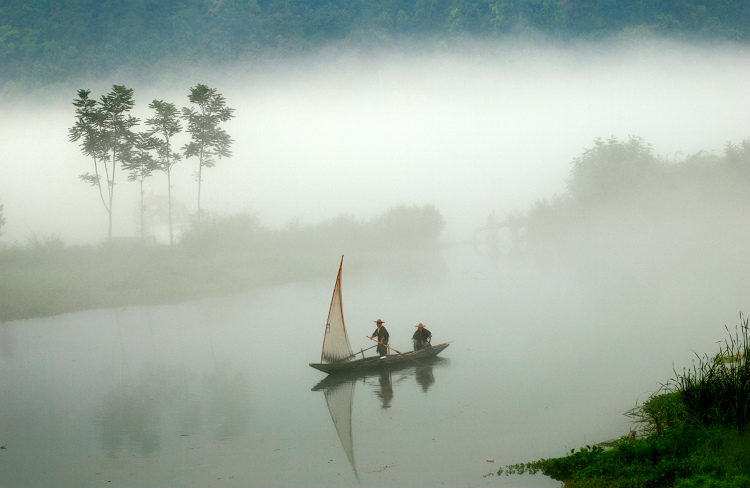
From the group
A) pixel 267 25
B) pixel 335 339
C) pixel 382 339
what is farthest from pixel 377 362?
pixel 267 25

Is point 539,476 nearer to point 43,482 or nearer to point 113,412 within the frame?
point 43,482

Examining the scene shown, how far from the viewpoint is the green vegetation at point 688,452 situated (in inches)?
281

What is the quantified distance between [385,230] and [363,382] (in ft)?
124

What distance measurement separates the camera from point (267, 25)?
95.2m

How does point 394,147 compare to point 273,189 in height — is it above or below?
above

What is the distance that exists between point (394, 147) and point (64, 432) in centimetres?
6841

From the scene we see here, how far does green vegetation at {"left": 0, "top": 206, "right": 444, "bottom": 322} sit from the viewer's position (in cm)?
2889

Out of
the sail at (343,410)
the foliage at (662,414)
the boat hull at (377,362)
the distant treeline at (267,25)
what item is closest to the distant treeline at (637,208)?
the boat hull at (377,362)

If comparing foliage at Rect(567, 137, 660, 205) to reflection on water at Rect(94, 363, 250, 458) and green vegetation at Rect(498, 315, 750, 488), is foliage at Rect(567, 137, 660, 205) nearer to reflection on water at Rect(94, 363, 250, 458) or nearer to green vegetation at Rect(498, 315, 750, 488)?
reflection on water at Rect(94, 363, 250, 458)

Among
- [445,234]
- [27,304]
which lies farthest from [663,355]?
[445,234]

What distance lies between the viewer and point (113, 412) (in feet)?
48.4

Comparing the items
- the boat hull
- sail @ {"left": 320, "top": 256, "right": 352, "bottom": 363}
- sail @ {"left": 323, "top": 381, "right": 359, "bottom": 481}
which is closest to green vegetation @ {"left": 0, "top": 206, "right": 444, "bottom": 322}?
sail @ {"left": 320, "top": 256, "right": 352, "bottom": 363}

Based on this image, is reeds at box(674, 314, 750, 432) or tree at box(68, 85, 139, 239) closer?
reeds at box(674, 314, 750, 432)

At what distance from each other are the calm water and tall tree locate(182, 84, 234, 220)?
1667 cm
